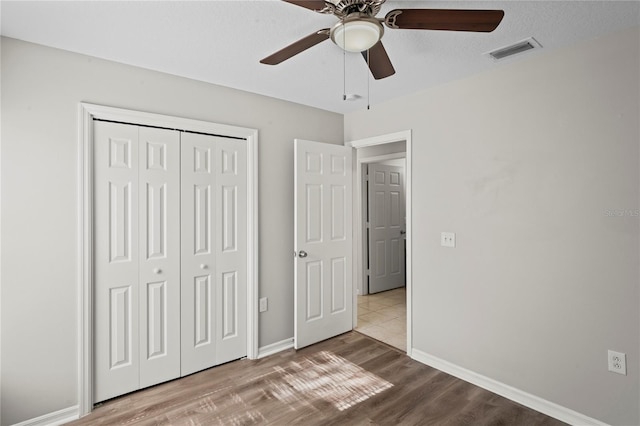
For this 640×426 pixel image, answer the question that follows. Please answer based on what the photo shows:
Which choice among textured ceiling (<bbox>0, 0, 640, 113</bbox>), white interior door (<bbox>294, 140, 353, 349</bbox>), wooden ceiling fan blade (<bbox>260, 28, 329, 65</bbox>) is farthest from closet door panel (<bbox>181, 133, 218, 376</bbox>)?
wooden ceiling fan blade (<bbox>260, 28, 329, 65</bbox>)

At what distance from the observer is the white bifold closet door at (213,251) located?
2.69 m

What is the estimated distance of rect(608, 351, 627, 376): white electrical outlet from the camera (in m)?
1.93

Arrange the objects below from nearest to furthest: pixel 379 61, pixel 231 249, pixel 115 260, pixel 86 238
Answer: pixel 379 61 → pixel 86 238 → pixel 115 260 → pixel 231 249

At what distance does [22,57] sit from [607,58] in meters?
3.64

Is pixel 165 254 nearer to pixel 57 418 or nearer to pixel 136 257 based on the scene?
pixel 136 257

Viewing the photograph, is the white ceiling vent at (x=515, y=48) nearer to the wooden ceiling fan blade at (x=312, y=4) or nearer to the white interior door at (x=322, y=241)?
the wooden ceiling fan blade at (x=312, y=4)

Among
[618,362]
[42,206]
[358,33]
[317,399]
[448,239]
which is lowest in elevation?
[317,399]

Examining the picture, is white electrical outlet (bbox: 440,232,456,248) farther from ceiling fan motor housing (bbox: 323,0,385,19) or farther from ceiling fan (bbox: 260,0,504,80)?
ceiling fan motor housing (bbox: 323,0,385,19)

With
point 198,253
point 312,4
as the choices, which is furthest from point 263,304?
point 312,4

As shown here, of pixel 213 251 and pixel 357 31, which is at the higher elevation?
pixel 357 31

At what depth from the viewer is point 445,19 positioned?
1422 millimetres

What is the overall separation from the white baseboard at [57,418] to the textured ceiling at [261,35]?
2.41 metres

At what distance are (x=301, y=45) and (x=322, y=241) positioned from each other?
2.07 metres

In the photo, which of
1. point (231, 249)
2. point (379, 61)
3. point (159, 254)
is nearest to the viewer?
point (379, 61)
